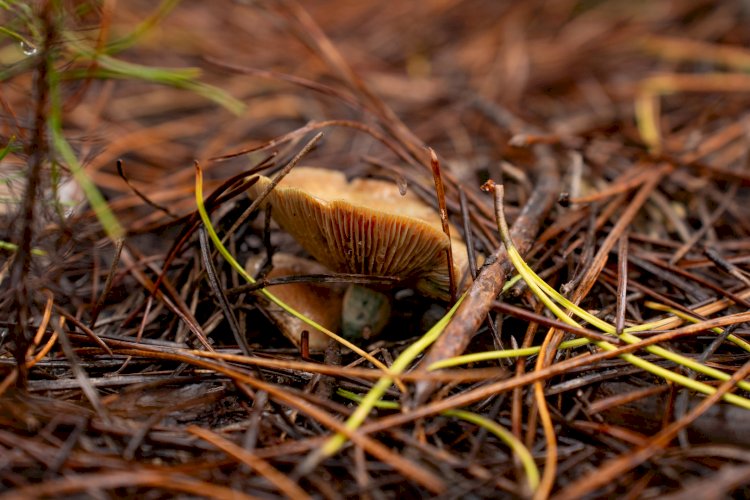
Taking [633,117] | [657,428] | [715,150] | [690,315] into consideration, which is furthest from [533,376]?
[633,117]

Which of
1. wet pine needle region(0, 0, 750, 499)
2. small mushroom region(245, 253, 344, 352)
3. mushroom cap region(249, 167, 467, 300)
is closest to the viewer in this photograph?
wet pine needle region(0, 0, 750, 499)

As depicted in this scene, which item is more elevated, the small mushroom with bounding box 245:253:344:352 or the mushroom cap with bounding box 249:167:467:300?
the mushroom cap with bounding box 249:167:467:300

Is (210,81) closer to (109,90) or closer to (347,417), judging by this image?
(109,90)

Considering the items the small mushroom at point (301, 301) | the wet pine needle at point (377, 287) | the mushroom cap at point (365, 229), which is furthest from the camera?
the small mushroom at point (301, 301)

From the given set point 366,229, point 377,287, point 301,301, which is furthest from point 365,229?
point 301,301

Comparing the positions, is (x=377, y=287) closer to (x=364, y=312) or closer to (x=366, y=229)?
(x=364, y=312)

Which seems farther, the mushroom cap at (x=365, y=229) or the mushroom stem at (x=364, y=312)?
the mushroom stem at (x=364, y=312)
